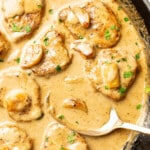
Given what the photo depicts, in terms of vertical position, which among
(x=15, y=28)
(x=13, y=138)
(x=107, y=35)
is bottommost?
(x=13, y=138)

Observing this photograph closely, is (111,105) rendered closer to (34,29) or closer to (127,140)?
(127,140)

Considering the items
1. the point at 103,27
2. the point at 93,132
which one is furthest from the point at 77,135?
the point at 103,27

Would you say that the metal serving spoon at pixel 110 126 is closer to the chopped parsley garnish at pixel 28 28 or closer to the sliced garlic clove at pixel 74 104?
the sliced garlic clove at pixel 74 104

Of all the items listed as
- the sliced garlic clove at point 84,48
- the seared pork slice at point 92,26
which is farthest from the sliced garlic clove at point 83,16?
the sliced garlic clove at point 84,48

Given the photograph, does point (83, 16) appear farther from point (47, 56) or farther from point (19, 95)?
point (19, 95)

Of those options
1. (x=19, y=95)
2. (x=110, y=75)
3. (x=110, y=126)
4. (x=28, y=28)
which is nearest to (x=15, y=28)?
(x=28, y=28)

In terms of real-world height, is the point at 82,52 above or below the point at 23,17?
below
